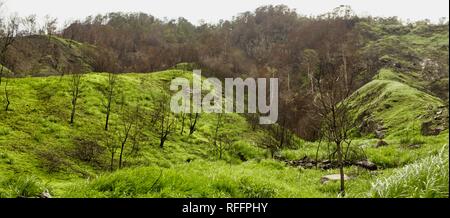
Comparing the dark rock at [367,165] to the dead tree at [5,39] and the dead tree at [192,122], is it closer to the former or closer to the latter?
the dead tree at [192,122]

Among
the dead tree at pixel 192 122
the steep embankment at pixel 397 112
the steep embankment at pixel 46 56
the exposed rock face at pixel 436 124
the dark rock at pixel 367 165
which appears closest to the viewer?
the dark rock at pixel 367 165

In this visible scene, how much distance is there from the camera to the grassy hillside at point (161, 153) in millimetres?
9367

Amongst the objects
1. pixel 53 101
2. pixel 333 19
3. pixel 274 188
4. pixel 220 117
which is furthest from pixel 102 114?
pixel 333 19

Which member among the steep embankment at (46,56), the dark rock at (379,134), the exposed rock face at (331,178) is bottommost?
the dark rock at (379,134)

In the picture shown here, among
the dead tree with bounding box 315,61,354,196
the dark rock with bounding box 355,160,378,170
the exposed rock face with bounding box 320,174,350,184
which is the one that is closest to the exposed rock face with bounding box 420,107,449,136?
the dead tree with bounding box 315,61,354,196

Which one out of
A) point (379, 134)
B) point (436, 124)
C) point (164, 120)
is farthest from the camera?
point (164, 120)

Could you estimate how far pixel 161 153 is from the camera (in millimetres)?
35250

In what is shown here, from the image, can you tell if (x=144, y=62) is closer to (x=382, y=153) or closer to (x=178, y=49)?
(x=178, y=49)

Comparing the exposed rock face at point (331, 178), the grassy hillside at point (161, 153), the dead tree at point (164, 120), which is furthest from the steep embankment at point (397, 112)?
the dead tree at point (164, 120)

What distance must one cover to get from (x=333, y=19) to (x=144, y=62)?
69.8 metres

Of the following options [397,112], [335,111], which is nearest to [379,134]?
[397,112]

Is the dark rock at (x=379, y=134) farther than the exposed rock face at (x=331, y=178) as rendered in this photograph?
Yes

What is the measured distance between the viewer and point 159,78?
61469 millimetres

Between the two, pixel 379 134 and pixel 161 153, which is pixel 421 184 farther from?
pixel 379 134
